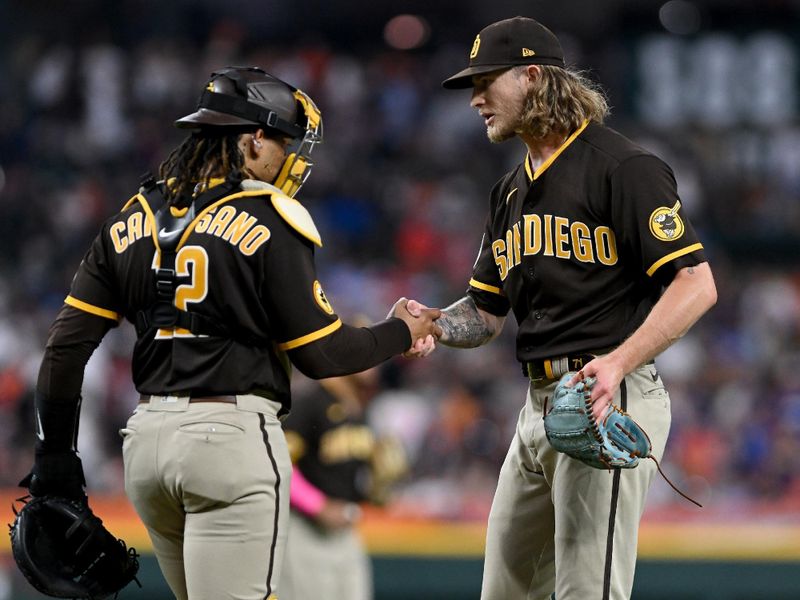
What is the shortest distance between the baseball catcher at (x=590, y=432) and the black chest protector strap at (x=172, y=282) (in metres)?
0.89

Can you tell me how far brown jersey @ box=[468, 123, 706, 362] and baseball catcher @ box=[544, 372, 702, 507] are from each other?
28 cm

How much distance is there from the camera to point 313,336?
3.50 m

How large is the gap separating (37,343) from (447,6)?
22.6 feet

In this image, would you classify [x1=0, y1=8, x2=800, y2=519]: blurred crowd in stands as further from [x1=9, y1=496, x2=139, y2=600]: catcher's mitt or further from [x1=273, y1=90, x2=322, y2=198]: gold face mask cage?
[x1=273, y1=90, x2=322, y2=198]: gold face mask cage

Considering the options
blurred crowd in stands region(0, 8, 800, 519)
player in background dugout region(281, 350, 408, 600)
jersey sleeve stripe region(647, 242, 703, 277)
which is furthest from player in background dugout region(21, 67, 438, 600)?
blurred crowd in stands region(0, 8, 800, 519)

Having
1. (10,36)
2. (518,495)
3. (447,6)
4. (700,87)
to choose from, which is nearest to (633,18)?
(700,87)

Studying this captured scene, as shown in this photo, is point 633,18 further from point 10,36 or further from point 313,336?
point 313,336

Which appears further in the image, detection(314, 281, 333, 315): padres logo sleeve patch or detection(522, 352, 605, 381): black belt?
detection(522, 352, 605, 381): black belt

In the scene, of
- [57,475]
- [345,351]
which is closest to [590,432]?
[345,351]

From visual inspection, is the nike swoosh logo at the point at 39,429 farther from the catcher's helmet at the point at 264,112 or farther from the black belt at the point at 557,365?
the black belt at the point at 557,365

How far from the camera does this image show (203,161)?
3.60 metres

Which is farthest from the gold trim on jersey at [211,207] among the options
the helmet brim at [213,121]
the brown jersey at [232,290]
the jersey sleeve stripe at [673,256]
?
the jersey sleeve stripe at [673,256]

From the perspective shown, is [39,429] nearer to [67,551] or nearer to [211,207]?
[67,551]

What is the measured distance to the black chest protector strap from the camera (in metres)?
3.40
